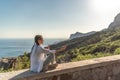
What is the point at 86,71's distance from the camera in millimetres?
6594

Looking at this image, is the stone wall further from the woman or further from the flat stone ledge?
the woman

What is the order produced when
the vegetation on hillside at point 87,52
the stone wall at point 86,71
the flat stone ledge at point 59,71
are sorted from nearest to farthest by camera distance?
1. the flat stone ledge at point 59,71
2. the stone wall at point 86,71
3. the vegetation on hillside at point 87,52

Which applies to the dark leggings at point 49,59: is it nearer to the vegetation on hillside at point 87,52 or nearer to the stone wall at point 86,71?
the stone wall at point 86,71

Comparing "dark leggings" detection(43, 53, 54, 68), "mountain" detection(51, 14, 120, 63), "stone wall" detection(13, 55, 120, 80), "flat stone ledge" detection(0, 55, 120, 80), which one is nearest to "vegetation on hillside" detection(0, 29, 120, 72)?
"mountain" detection(51, 14, 120, 63)

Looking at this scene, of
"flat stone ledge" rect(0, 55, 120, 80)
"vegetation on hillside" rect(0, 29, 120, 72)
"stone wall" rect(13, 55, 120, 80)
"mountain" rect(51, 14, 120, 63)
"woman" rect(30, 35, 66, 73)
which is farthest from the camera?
"mountain" rect(51, 14, 120, 63)

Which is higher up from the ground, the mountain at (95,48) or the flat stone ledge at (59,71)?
the mountain at (95,48)

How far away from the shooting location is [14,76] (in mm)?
5855

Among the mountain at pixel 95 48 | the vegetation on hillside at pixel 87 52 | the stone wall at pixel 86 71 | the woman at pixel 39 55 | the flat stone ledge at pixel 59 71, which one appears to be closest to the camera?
the flat stone ledge at pixel 59 71

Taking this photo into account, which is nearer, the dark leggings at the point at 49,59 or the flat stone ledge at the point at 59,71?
the flat stone ledge at the point at 59,71

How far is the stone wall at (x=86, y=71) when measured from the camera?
19.9ft

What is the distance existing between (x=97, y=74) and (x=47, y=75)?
144 cm

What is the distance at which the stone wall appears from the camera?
6079 mm

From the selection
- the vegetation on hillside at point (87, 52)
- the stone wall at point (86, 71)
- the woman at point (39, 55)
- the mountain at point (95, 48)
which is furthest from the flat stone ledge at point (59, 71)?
the mountain at point (95, 48)

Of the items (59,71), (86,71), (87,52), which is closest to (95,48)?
(87,52)
